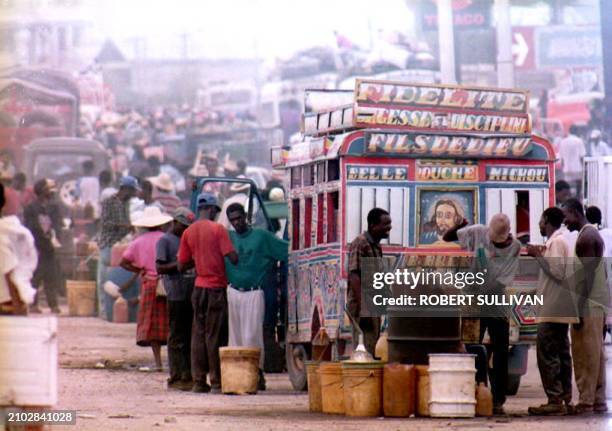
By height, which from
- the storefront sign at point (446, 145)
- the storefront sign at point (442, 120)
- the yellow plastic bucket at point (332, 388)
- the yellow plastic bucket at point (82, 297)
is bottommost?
the yellow plastic bucket at point (82, 297)

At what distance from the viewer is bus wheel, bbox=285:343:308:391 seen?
15.7m

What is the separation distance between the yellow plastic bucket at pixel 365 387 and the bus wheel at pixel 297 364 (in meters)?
2.99

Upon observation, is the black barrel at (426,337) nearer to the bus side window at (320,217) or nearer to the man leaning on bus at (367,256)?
the man leaning on bus at (367,256)

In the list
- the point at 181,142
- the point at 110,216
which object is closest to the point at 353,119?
the point at 110,216

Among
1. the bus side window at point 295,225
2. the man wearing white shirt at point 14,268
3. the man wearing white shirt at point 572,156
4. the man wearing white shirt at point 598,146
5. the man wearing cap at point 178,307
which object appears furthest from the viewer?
the man wearing white shirt at point 572,156

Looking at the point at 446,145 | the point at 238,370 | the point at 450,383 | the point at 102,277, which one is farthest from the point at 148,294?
the point at 102,277

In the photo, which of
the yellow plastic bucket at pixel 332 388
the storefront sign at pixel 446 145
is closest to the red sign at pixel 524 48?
the storefront sign at pixel 446 145

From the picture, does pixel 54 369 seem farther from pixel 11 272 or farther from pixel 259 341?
pixel 259 341

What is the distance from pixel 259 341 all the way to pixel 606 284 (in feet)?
13.3

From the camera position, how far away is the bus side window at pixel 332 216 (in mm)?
14977

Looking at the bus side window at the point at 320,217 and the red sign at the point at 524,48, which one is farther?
the red sign at the point at 524,48

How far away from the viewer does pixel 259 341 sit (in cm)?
1590

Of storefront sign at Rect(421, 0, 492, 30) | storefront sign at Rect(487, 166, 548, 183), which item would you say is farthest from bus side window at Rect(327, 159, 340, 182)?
storefront sign at Rect(421, 0, 492, 30)

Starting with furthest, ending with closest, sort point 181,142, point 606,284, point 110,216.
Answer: point 181,142 < point 110,216 < point 606,284
